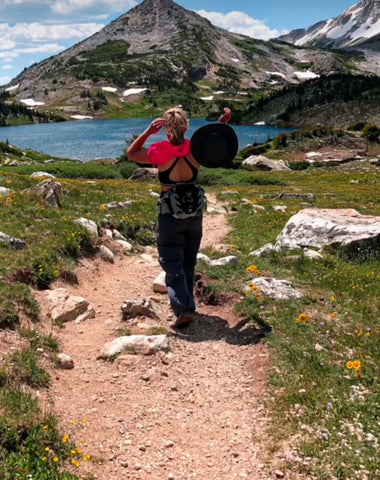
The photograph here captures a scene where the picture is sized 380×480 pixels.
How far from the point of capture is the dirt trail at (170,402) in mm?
5102

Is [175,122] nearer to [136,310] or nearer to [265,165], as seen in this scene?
[136,310]

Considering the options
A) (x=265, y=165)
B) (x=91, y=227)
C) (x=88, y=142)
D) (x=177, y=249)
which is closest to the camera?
(x=177, y=249)

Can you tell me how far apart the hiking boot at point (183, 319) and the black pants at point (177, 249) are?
8cm

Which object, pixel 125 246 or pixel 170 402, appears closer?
pixel 170 402

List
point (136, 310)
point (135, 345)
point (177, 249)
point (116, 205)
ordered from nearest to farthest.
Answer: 1. point (135, 345)
2. point (177, 249)
3. point (136, 310)
4. point (116, 205)

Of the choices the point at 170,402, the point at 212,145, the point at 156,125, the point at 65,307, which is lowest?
the point at 170,402

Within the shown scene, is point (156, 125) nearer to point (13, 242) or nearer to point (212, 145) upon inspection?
point (212, 145)

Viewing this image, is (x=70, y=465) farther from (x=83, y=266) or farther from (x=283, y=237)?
(x=283, y=237)

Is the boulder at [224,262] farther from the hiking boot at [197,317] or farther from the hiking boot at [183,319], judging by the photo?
the hiking boot at [183,319]

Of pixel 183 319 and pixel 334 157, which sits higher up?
pixel 183 319

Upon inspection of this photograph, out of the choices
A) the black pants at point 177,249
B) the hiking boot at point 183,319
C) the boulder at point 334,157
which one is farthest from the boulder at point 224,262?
the boulder at point 334,157

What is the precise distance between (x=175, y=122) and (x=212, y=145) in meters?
0.75

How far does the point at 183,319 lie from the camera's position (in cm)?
848

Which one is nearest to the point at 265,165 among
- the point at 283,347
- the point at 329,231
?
the point at 329,231
